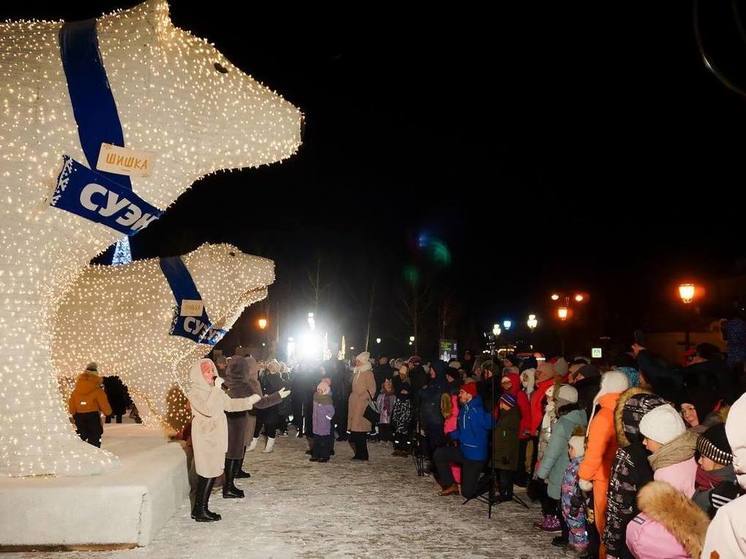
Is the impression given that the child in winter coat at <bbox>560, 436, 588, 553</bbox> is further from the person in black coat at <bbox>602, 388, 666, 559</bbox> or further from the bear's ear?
the bear's ear

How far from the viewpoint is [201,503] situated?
5754mm

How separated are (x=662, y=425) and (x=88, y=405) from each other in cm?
683

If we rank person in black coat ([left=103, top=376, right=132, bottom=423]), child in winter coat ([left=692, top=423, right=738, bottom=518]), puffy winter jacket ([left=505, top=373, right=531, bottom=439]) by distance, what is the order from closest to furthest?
child in winter coat ([left=692, top=423, right=738, bottom=518])
puffy winter jacket ([left=505, top=373, right=531, bottom=439])
person in black coat ([left=103, top=376, right=132, bottom=423])

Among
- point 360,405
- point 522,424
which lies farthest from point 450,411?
point 360,405

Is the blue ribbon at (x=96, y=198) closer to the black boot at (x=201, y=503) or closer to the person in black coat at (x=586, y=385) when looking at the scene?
the black boot at (x=201, y=503)

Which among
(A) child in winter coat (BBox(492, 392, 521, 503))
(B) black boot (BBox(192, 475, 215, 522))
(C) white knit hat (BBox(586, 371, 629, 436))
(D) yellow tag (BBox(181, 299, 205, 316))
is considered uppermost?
(D) yellow tag (BBox(181, 299, 205, 316))

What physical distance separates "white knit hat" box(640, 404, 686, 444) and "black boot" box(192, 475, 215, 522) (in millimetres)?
3974

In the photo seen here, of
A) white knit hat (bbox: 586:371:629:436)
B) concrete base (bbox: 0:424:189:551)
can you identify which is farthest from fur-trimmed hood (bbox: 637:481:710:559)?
concrete base (bbox: 0:424:189:551)

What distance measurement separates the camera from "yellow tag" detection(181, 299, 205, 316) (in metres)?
8.30

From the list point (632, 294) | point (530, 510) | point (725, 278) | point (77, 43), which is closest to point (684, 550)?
point (530, 510)

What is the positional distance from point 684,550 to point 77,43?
5.28 metres

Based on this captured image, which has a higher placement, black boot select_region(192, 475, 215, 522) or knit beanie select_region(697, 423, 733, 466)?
knit beanie select_region(697, 423, 733, 466)

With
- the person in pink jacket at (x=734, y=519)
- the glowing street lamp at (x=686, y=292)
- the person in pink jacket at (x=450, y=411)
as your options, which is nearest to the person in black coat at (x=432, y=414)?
the person in pink jacket at (x=450, y=411)

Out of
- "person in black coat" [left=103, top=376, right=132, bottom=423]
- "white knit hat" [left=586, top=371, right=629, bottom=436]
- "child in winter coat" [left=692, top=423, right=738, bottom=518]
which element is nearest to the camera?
"child in winter coat" [left=692, top=423, right=738, bottom=518]
